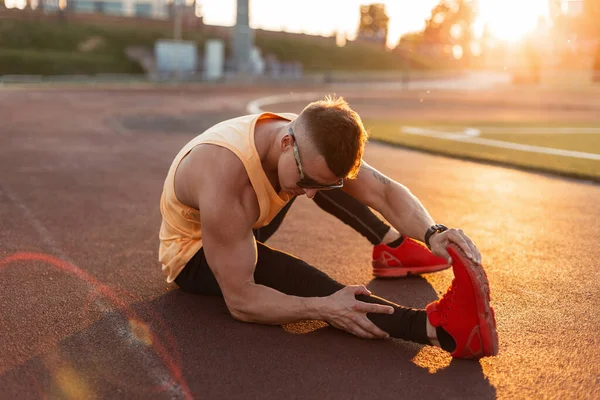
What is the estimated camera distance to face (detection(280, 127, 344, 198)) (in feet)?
9.01

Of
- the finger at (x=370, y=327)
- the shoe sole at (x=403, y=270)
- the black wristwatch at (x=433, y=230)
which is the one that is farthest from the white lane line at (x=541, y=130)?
the finger at (x=370, y=327)

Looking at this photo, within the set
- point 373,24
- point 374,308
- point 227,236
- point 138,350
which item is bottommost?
point 138,350

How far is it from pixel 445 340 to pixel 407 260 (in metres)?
1.11

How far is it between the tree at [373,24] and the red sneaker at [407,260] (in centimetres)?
5476

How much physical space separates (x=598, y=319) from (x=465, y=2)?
6633 cm

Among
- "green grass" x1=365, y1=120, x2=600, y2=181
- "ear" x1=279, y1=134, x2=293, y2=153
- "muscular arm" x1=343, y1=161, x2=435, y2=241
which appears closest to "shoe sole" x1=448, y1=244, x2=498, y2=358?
"muscular arm" x1=343, y1=161, x2=435, y2=241

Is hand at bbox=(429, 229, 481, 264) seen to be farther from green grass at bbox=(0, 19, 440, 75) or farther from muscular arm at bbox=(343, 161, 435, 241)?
green grass at bbox=(0, 19, 440, 75)

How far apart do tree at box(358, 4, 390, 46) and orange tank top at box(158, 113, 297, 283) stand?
55397 mm

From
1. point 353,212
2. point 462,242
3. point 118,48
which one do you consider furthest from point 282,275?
point 118,48

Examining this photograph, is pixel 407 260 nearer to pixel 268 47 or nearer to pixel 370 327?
pixel 370 327

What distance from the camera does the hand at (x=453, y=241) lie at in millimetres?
2920

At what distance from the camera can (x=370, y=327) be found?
3141 mm

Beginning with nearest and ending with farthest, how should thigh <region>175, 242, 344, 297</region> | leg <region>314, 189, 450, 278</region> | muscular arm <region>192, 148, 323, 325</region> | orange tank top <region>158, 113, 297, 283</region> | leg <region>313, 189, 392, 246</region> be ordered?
muscular arm <region>192, 148, 323, 325</region> < orange tank top <region>158, 113, 297, 283</region> < thigh <region>175, 242, 344, 297</region> < leg <region>313, 189, 392, 246</region> < leg <region>314, 189, 450, 278</region>

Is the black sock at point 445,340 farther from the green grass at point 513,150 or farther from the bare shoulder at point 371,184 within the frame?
the green grass at point 513,150
